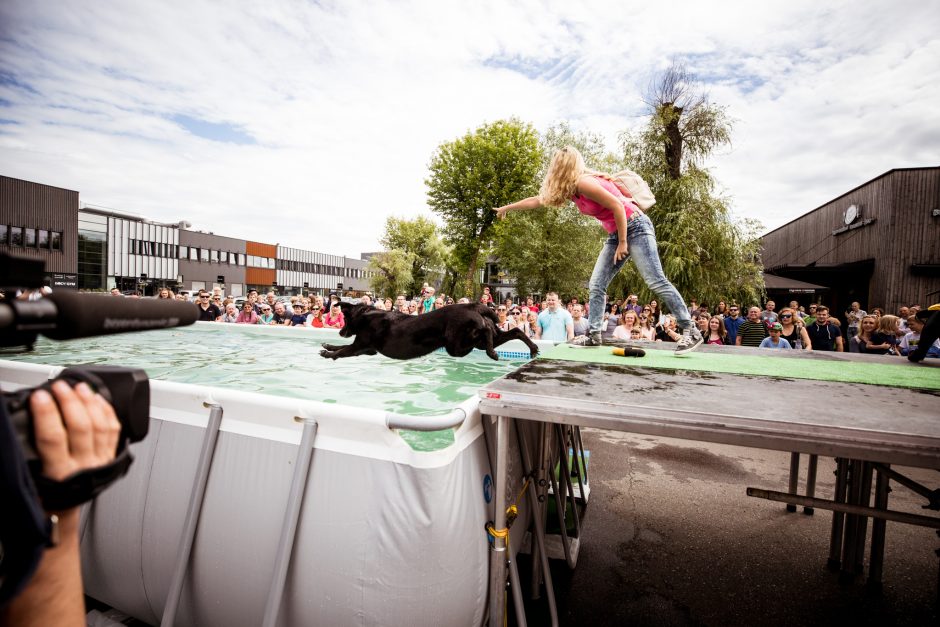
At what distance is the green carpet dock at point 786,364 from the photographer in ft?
9.75

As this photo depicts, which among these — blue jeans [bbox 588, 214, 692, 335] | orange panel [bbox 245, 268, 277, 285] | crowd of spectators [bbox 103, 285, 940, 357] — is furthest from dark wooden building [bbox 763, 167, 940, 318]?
orange panel [bbox 245, 268, 277, 285]

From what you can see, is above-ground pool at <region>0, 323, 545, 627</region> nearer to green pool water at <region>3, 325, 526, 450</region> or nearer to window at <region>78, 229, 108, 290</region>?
green pool water at <region>3, 325, 526, 450</region>

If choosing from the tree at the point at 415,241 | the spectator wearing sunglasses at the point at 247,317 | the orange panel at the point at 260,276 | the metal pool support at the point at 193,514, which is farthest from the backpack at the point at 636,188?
the orange panel at the point at 260,276

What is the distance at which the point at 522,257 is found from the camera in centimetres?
2700

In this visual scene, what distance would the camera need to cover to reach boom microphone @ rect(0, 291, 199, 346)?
82 centimetres

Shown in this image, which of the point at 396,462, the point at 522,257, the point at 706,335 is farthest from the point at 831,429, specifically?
the point at 522,257

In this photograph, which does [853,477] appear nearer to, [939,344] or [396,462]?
[396,462]

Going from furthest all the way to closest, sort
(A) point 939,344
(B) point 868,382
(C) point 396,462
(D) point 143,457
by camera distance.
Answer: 1. (A) point 939,344
2. (B) point 868,382
3. (D) point 143,457
4. (C) point 396,462

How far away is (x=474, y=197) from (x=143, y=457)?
27879 millimetres

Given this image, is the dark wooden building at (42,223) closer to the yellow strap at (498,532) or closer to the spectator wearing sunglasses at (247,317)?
the spectator wearing sunglasses at (247,317)

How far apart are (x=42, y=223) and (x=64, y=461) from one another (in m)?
47.5

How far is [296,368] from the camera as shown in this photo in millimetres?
→ 6012

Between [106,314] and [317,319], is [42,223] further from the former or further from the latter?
[106,314]

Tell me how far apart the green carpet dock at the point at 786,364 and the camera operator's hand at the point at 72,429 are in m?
3.14
